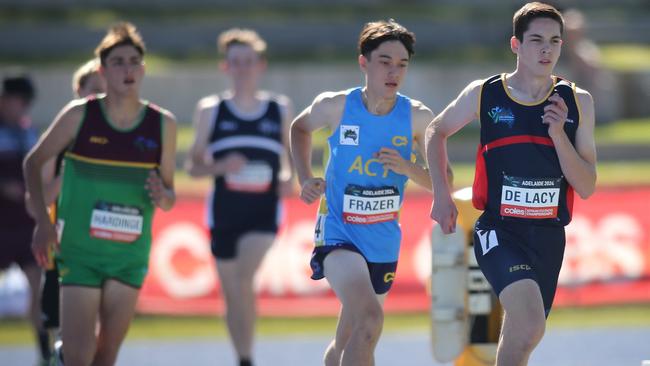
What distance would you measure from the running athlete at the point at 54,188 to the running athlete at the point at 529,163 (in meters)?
2.78

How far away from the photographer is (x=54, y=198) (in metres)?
7.99

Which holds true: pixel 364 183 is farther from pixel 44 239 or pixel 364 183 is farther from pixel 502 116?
pixel 44 239

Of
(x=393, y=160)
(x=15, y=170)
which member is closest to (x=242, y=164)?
(x=15, y=170)

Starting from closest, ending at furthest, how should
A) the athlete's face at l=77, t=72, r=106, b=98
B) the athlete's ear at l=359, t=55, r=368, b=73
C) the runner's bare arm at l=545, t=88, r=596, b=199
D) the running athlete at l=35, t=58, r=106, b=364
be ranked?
the runner's bare arm at l=545, t=88, r=596, b=199 → the athlete's ear at l=359, t=55, r=368, b=73 → the running athlete at l=35, t=58, r=106, b=364 → the athlete's face at l=77, t=72, r=106, b=98

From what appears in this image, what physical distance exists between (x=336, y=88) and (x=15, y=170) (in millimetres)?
12135

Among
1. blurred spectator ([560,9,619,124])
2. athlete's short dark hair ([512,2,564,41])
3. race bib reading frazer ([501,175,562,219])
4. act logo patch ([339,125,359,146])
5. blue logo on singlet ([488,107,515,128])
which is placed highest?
blurred spectator ([560,9,619,124])

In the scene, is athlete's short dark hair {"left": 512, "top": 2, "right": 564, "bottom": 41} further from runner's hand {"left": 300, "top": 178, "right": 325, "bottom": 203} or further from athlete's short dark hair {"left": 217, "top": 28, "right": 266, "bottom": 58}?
athlete's short dark hair {"left": 217, "top": 28, "right": 266, "bottom": 58}

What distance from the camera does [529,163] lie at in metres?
6.25

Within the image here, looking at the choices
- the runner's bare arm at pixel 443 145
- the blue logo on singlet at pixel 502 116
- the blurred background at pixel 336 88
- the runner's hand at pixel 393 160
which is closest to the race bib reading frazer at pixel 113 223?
the runner's hand at pixel 393 160

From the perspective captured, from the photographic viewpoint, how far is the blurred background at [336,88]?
1284cm

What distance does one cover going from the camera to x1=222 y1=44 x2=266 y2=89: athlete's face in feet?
31.9

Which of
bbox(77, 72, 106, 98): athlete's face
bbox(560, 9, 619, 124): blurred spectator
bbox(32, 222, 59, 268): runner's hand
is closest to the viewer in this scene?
bbox(32, 222, 59, 268): runner's hand

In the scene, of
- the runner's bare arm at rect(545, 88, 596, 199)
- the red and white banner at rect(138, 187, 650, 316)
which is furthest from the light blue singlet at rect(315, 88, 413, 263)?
the red and white banner at rect(138, 187, 650, 316)

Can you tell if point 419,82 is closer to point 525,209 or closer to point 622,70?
point 622,70
